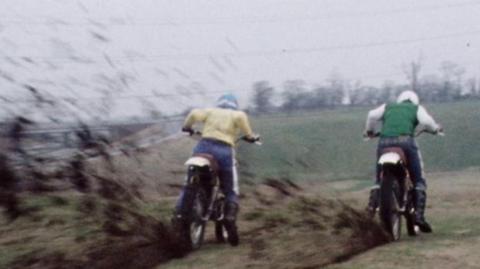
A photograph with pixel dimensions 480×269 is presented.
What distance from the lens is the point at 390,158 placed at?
11.4 meters

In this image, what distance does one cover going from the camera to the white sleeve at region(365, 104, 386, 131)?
1237 cm

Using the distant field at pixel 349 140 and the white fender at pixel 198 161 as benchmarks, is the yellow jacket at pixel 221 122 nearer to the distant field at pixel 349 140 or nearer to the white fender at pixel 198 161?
the white fender at pixel 198 161

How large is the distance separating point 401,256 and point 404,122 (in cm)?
249

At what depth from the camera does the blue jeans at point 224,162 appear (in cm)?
1140

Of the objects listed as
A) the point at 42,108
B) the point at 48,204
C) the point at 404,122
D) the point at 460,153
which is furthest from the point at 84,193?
the point at 460,153

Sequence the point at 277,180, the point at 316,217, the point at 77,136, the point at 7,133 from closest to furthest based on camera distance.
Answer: the point at 7,133 → the point at 77,136 → the point at 277,180 → the point at 316,217

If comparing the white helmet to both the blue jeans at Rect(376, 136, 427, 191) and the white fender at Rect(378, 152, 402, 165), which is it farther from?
the white fender at Rect(378, 152, 402, 165)

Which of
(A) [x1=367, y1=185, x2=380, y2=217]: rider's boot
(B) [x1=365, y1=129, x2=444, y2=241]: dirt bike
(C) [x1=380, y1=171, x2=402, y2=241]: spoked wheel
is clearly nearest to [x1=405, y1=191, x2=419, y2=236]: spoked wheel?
(B) [x1=365, y1=129, x2=444, y2=241]: dirt bike

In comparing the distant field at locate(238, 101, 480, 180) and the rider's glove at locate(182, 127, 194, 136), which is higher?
the rider's glove at locate(182, 127, 194, 136)

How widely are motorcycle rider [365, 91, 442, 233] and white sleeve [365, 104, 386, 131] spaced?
0.02 meters

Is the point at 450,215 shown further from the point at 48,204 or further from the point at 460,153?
the point at 460,153

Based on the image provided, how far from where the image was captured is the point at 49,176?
27.5 ft

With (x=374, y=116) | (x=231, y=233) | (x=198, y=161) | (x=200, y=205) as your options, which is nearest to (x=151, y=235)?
(x=200, y=205)

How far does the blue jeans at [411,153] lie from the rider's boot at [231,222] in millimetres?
1652
